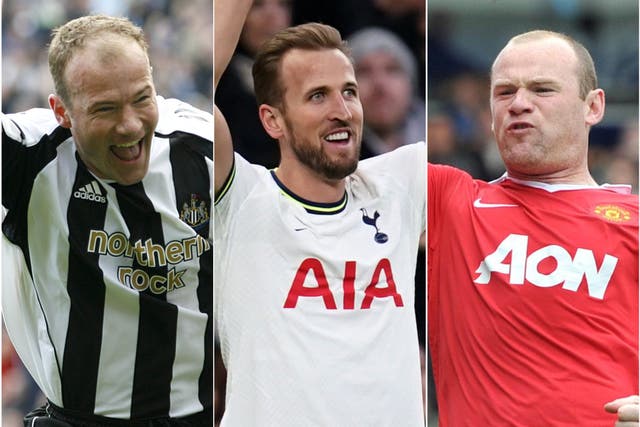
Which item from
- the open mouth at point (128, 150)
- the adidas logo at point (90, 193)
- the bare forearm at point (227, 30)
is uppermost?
the bare forearm at point (227, 30)

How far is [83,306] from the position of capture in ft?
10.1

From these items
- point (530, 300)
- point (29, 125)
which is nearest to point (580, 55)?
point (530, 300)

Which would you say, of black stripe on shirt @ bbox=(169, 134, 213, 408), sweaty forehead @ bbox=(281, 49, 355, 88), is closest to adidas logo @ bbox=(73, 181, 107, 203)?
black stripe on shirt @ bbox=(169, 134, 213, 408)

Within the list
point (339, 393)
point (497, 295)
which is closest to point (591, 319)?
point (497, 295)

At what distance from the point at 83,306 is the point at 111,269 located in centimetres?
15

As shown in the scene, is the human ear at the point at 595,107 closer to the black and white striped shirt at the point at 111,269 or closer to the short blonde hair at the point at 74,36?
the black and white striped shirt at the point at 111,269

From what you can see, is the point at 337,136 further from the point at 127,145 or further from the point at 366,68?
the point at 127,145

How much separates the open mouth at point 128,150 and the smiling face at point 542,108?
1127mm

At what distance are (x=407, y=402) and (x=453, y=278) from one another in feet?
1.35

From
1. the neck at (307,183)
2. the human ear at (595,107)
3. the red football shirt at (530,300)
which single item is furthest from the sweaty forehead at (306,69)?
the human ear at (595,107)

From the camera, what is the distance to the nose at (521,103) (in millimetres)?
2994

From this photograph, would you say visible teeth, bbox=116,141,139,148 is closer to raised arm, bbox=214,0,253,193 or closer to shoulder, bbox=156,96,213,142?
shoulder, bbox=156,96,213,142

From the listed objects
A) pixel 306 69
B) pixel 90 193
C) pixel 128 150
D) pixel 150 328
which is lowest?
pixel 150 328

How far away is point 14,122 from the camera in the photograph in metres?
3.03
